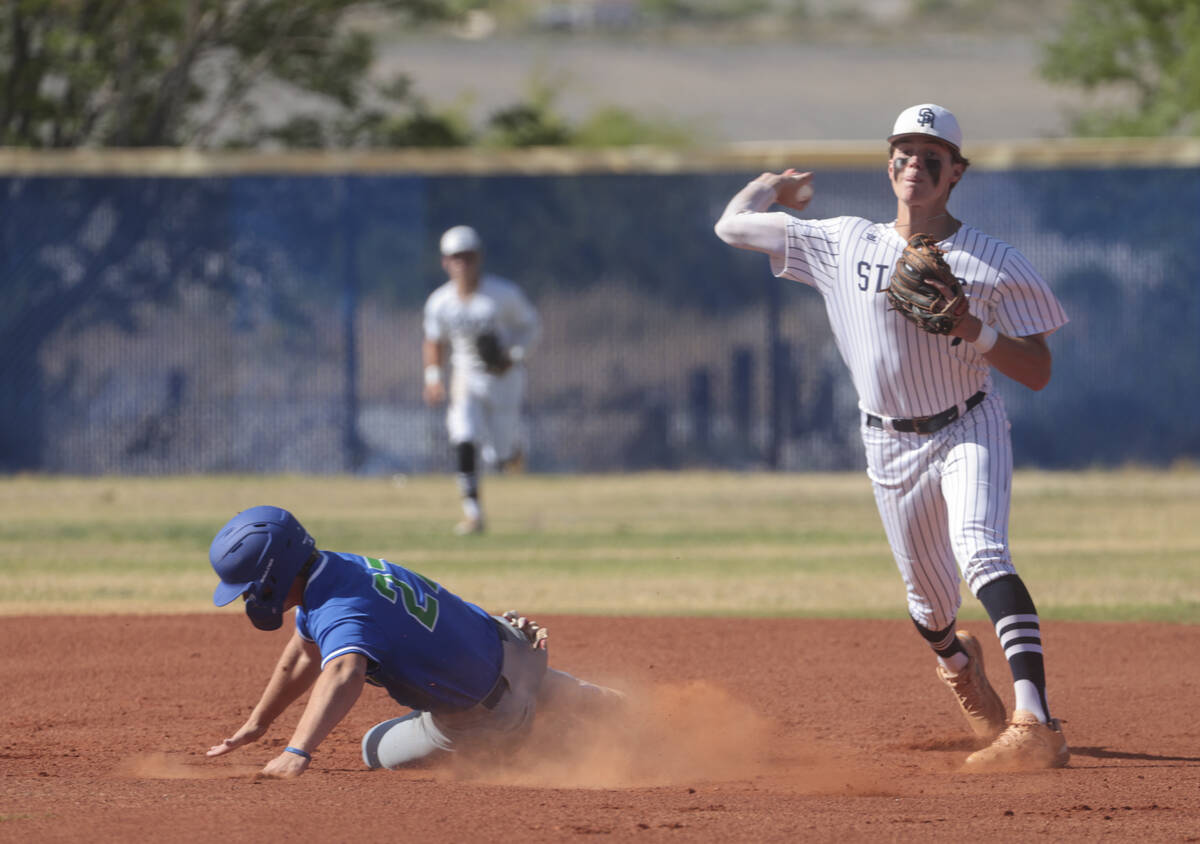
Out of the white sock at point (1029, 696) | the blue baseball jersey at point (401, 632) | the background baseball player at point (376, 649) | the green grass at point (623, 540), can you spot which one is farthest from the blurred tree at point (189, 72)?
the white sock at point (1029, 696)

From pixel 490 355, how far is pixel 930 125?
7878 mm

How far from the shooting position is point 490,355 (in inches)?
514

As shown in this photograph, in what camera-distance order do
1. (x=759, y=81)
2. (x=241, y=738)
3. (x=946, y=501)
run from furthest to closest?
(x=759, y=81) → (x=946, y=501) → (x=241, y=738)

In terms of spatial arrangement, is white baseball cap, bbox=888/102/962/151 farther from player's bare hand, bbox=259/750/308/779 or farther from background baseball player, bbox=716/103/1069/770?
player's bare hand, bbox=259/750/308/779

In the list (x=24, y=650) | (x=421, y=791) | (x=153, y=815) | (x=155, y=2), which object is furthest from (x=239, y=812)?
(x=155, y=2)

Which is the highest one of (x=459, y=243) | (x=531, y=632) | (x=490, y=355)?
(x=459, y=243)

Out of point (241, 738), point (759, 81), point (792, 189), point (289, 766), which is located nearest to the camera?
point (289, 766)

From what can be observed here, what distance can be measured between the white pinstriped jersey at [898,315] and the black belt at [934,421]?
0.8 inches

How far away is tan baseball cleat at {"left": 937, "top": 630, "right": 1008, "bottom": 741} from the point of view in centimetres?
592

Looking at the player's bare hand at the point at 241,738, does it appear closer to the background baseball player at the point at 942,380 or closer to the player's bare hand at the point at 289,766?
the player's bare hand at the point at 289,766

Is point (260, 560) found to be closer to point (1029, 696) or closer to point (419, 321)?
point (1029, 696)

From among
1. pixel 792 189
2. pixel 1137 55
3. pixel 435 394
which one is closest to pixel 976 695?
pixel 792 189

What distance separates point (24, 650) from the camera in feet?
25.5

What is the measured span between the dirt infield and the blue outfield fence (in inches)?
324
